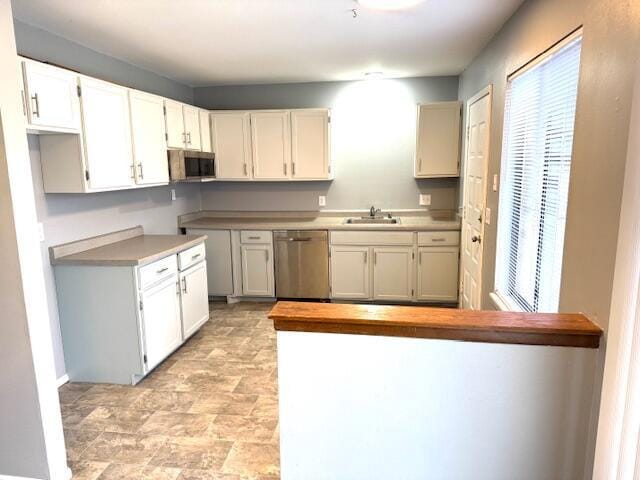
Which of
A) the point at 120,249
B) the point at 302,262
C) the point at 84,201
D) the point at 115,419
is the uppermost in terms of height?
the point at 84,201

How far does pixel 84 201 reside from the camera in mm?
3141

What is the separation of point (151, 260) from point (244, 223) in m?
1.86

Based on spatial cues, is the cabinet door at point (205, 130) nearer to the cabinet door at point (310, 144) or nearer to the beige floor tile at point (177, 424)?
the cabinet door at point (310, 144)

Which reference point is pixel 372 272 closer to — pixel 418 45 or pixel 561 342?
pixel 418 45

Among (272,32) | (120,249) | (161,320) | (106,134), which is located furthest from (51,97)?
(161,320)

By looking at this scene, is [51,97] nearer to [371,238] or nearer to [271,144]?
[271,144]

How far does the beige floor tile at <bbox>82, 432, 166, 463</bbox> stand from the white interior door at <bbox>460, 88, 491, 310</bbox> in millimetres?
2467

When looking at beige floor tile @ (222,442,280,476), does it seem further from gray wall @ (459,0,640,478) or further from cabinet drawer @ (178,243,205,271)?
cabinet drawer @ (178,243,205,271)

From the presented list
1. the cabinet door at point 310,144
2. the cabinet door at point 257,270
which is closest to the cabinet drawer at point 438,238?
the cabinet door at point 310,144

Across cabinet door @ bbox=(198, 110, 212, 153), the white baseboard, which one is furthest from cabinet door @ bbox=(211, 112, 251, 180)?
the white baseboard

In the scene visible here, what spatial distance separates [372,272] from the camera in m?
4.48

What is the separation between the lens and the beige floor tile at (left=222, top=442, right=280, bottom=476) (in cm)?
208

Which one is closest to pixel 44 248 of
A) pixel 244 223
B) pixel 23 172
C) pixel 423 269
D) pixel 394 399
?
pixel 23 172

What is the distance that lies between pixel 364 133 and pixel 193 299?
266cm
